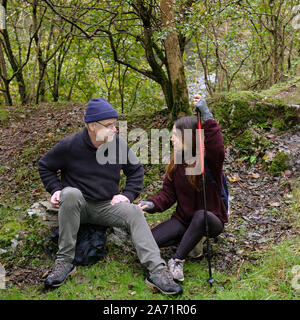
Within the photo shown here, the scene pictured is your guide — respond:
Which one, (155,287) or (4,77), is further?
(4,77)

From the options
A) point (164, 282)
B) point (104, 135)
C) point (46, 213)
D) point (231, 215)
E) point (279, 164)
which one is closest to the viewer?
point (164, 282)

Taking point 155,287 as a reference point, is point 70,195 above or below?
above

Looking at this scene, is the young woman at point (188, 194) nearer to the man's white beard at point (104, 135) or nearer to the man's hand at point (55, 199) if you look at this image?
the man's white beard at point (104, 135)

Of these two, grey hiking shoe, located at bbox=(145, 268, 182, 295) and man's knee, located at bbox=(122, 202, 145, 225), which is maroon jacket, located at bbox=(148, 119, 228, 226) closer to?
man's knee, located at bbox=(122, 202, 145, 225)

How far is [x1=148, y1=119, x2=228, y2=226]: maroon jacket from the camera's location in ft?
10.7

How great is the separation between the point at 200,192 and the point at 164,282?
0.98m

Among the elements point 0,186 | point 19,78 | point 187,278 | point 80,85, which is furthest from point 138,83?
point 187,278

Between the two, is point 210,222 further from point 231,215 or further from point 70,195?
point 70,195

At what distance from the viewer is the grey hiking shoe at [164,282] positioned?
293 centimetres

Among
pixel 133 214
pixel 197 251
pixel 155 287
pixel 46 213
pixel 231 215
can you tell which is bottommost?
pixel 155 287

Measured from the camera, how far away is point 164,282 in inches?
116

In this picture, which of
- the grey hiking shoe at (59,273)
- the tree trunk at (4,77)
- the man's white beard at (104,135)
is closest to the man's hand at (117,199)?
the man's white beard at (104,135)

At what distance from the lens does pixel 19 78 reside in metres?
8.75

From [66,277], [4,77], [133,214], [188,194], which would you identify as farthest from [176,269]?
[4,77]
